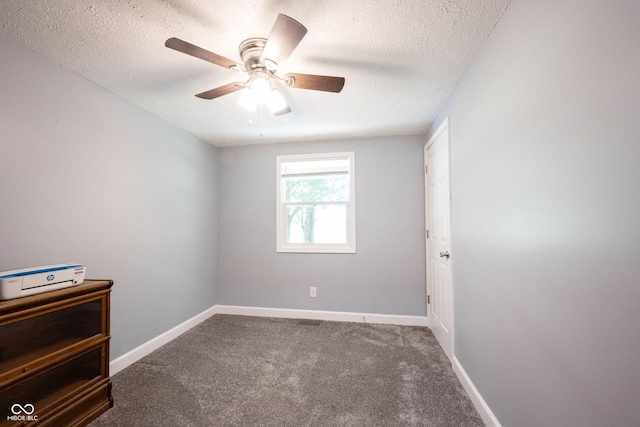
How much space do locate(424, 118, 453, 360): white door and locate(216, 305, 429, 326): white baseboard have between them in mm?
280

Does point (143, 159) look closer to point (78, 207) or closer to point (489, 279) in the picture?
point (78, 207)

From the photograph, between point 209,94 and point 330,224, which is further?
point 330,224

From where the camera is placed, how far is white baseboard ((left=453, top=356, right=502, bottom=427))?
158 centimetres

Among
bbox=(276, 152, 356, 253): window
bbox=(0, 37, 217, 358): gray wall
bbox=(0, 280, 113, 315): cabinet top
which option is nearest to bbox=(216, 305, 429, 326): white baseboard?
bbox=(0, 37, 217, 358): gray wall

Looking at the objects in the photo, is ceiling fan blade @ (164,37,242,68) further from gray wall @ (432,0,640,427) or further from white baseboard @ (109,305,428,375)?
white baseboard @ (109,305,428,375)

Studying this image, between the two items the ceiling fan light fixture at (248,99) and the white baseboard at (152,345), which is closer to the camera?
the ceiling fan light fixture at (248,99)

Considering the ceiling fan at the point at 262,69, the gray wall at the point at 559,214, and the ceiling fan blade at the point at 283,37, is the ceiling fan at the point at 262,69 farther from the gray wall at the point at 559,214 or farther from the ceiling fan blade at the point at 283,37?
the gray wall at the point at 559,214

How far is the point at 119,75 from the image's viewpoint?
2.00 meters

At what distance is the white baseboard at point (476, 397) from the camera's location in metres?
1.58

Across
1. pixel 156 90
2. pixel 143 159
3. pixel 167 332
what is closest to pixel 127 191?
pixel 143 159

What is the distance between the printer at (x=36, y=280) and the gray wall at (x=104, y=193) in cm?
27

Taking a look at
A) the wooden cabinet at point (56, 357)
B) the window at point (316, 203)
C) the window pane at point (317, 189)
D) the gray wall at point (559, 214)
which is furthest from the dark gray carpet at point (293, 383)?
the window pane at point (317, 189)

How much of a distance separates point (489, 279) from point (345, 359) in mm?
1506

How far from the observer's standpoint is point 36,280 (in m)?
1.47
